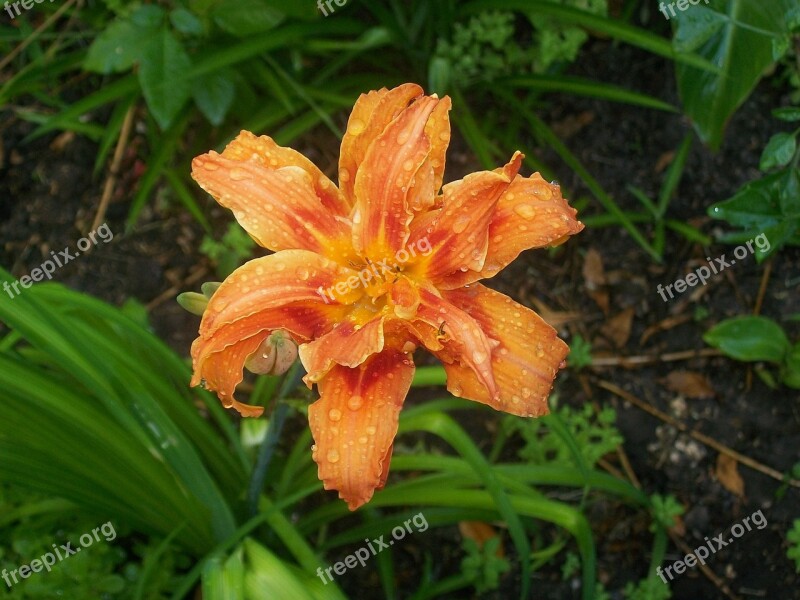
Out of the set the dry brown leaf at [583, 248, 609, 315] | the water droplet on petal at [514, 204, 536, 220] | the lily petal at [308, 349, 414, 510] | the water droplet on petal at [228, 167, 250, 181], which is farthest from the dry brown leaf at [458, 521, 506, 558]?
the water droplet on petal at [228, 167, 250, 181]

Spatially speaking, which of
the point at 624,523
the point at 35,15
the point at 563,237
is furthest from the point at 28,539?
the point at 35,15

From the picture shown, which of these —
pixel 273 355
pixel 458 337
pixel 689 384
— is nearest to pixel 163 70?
pixel 273 355

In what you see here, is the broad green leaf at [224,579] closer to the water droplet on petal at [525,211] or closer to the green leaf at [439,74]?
the water droplet on petal at [525,211]

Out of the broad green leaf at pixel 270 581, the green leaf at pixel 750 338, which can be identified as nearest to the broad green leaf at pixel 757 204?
the green leaf at pixel 750 338

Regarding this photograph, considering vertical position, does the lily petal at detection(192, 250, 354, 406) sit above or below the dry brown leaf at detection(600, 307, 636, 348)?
above

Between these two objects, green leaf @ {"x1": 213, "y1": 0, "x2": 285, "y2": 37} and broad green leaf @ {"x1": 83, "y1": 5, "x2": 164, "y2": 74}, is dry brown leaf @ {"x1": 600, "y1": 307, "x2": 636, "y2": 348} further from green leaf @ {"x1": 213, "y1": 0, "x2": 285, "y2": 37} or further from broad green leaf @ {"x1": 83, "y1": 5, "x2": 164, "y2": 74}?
broad green leaf @ {"x1": 83, "y1": 5, "x2": 164, "y2": 74}

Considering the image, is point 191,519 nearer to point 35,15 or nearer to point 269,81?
point 269,81
